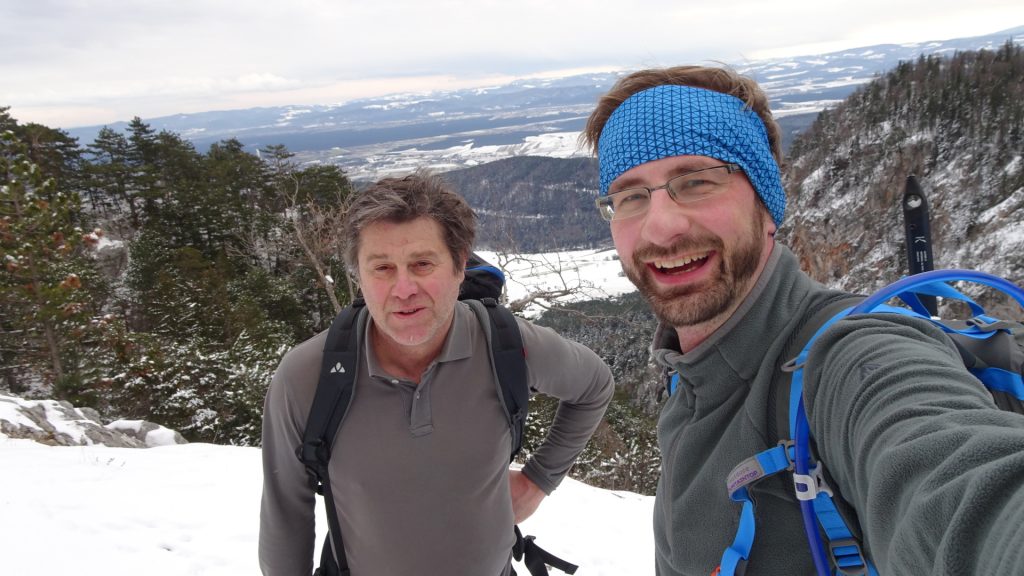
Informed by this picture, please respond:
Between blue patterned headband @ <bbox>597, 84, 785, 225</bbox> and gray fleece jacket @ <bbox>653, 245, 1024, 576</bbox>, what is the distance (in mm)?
310

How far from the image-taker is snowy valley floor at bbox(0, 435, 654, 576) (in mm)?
4254

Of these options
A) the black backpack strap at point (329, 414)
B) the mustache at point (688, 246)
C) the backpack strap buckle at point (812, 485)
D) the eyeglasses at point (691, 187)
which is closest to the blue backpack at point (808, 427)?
the backpack strap buckle at point (812, 485)

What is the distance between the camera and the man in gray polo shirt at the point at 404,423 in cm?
212

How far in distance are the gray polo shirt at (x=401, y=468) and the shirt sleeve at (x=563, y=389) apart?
1.04 feet

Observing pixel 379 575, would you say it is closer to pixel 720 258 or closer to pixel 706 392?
pixel 706 392

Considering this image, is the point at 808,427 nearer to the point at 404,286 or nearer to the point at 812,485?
the point at 812,485

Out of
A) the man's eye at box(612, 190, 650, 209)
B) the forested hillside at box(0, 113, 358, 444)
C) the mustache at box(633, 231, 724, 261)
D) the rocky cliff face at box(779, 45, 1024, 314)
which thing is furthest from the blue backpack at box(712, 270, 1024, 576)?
the rocky cliff face at box(779, 45, 1024, 314)

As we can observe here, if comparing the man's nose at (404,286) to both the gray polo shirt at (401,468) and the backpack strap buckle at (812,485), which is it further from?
the backpack strap buckle at (812,485)

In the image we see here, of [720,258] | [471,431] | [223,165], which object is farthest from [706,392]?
[223,165]

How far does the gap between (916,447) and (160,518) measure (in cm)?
643

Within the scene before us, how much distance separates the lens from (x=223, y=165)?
32.7 m

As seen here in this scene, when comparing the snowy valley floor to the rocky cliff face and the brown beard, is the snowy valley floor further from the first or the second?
the rocky cliff face

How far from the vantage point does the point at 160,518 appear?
203 inches

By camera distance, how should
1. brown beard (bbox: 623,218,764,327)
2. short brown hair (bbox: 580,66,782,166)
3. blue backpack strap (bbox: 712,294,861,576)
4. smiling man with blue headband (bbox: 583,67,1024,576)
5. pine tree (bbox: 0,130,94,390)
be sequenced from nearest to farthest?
smiling man with blue headband (bbox: 583,67,1024,576)
blue backpack strap (bbox: 712,294,861,576)
brown beard (bbox: 623,218,764,327)
short brown hair (bbox: 580,66,782,166)
pine tree (bbox: 0,130,94,390)
